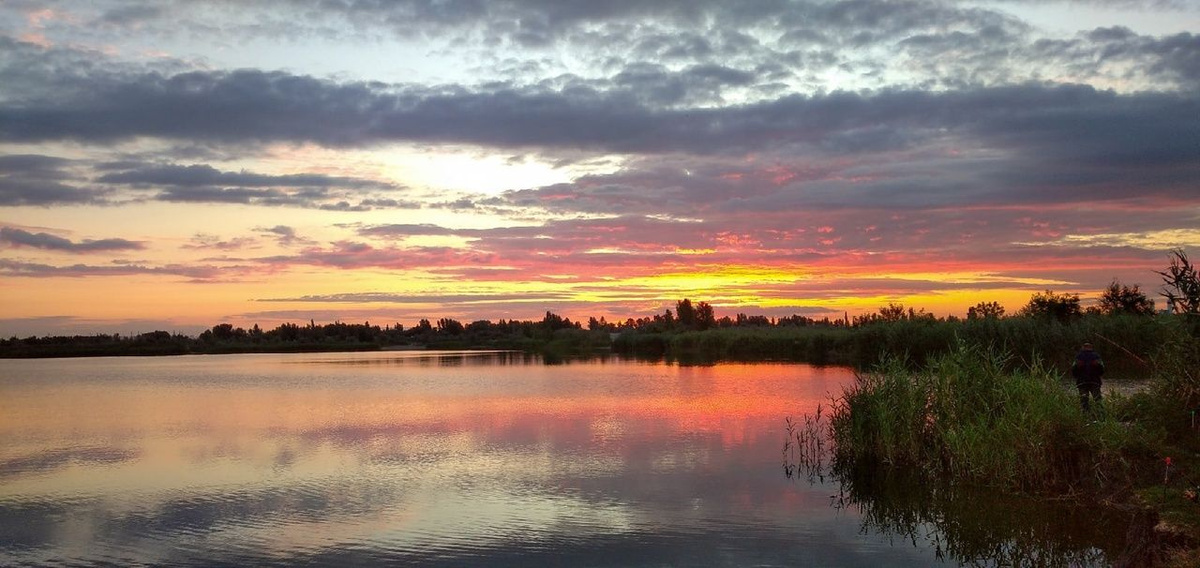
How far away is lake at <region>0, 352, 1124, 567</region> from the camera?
11.8 meters

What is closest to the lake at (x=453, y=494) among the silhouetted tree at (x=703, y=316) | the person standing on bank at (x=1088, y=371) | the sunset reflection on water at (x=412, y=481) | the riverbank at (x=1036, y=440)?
the sunset reflection on water at (x=412, y=481)

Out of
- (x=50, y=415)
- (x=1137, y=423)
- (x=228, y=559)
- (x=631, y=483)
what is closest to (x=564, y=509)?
(x=631, y=483)

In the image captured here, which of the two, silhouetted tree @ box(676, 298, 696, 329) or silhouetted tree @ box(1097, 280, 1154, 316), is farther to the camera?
silhouetted tree @ box(676, 298, 696, 329)

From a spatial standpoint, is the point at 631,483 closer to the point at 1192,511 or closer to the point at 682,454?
the point at 682,454

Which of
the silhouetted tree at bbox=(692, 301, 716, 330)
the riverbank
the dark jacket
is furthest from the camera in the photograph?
the silhouetted tree at bbox=(692, 301, 716, 330)

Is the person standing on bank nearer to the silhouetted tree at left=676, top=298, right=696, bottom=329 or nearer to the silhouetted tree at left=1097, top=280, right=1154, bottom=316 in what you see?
the silhouetted tree at left=1097, top=280, right=1154, bottom=316

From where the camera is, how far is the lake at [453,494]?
1177 cm

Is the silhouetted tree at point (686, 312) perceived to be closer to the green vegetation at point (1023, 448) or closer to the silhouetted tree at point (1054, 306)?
the silhouetted tree at point (1054, 306)

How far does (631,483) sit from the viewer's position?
16.2m

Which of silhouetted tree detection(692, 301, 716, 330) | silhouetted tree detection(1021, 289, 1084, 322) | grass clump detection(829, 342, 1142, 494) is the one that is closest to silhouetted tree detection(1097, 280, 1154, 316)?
silhouetted tree detection(1021, 289, 1084, 322)

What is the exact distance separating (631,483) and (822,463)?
15.6 feet

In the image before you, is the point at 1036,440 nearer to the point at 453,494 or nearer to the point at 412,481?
the point at 453,494

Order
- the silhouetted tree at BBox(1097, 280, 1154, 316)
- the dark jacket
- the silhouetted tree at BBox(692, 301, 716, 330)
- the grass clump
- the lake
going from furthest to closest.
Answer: the silhouetted tree at BBox(692, 301, 716, 330) → the silhouetted tree at BBox(1097, 280, 1154, 316) → the dark jacket → the grass clump → the lake

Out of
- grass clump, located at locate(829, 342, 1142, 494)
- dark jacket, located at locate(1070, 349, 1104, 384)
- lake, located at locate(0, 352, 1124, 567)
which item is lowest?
lake, located at locate(0, 352, 1124, 567)
